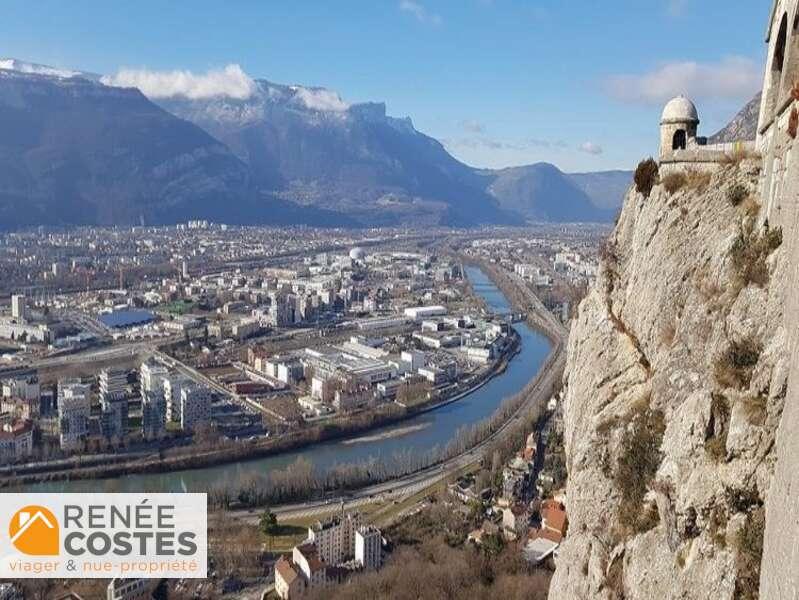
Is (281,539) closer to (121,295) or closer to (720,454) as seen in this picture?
(720,454)

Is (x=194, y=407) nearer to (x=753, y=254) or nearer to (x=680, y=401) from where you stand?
(x=680, y=401)

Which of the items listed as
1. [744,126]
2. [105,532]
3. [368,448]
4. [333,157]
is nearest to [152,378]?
[368,448]

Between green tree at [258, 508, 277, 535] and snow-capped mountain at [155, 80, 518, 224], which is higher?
snow-capped mountain at [155, 80, 518, 224]

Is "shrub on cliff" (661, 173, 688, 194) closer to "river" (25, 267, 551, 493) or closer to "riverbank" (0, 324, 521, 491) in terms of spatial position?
"river" (25, 267, 551, 493)

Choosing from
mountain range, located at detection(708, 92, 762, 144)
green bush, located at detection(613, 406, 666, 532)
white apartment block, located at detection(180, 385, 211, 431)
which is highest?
mountain range, located at detection(708, 92, 762, 144)

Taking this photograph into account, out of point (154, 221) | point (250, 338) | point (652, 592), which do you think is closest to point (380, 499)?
point (652, 592)

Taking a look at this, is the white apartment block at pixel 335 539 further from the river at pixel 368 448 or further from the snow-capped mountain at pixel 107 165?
the snow-capped mountain at pixel 107 165

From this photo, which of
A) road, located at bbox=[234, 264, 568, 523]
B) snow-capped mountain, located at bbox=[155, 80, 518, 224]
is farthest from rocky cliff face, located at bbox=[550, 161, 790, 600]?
snow-capped mountain, located at bbox=[155, 80, 518, 224]
